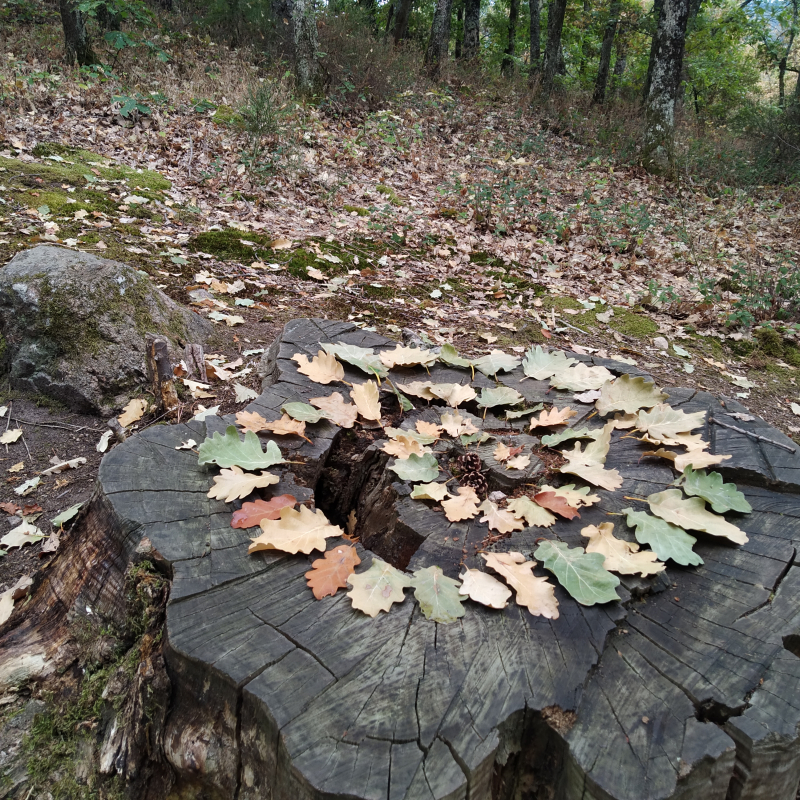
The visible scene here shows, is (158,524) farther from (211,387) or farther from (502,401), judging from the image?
(211,387)

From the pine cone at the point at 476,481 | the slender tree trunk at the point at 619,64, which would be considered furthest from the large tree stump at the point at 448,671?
the slender tree trunk at the point at 619,64

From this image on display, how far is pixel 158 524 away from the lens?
5.16 ft

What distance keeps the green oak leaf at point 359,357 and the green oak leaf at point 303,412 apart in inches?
13.9

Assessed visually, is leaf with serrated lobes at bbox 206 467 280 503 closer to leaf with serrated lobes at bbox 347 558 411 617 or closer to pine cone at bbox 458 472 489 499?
leaf with serrated lobes at bbox 347 558 411 617

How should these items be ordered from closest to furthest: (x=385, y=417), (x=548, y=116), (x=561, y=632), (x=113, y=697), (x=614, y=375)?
(x=561, y=632) → (x=113, y=697) → (x=385, y=417) → (x=614, y=375) → (x=548, y=116)

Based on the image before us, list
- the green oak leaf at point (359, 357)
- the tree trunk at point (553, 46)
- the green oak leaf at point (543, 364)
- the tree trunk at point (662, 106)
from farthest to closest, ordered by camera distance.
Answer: the tree trunk at point (553, 46), the tree trunk at point (662, 106), the green oak leaf at point (543, 364), the green oak leaf at point (359, 357)

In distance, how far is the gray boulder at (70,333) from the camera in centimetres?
316

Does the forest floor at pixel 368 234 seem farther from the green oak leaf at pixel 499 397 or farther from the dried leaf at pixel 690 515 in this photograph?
the dried leaf at pixel 690 515

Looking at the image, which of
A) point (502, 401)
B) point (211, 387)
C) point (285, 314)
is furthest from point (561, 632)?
point (285, 314)

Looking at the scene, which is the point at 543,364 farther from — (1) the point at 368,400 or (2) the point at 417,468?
(2) the point at 417,468

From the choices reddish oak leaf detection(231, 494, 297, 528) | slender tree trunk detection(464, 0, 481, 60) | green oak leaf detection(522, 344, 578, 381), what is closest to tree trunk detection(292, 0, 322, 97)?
slender tree trunk detection(464, 0, 481, 60)

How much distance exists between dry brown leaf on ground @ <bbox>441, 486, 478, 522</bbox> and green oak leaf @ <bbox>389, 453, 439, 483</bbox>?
0.39ft

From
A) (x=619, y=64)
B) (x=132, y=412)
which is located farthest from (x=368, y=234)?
(x=619, y=64)

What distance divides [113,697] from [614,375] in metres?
2.25
